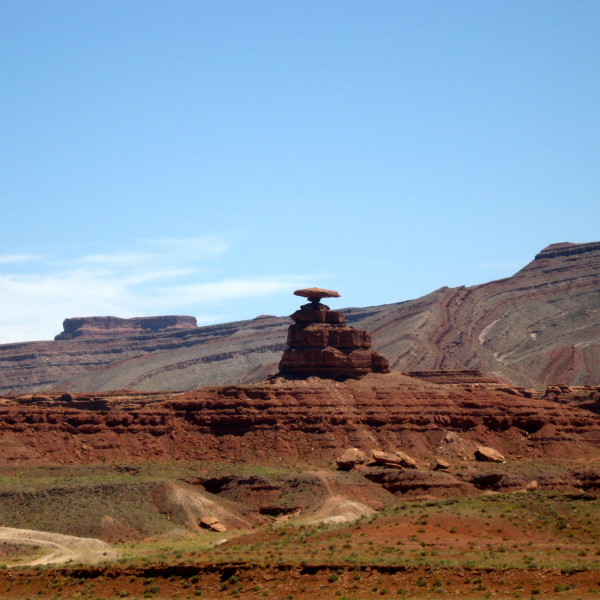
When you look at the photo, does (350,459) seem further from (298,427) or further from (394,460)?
(298,427)

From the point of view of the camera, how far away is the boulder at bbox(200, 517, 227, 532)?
70.7 meters

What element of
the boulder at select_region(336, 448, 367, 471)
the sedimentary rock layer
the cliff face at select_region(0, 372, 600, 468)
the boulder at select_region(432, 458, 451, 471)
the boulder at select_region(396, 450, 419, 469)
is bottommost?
the boulder at select_region(432, 458, 451, 471)

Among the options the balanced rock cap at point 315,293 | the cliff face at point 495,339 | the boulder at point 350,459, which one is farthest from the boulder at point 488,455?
the cliff face at point 495,339

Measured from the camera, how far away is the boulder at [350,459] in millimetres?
79000

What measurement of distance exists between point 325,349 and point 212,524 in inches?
1038

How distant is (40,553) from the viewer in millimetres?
62562

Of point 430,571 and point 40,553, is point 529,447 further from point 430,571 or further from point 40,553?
point 430,571

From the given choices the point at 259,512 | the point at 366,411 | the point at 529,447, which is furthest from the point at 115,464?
the point at 529,447

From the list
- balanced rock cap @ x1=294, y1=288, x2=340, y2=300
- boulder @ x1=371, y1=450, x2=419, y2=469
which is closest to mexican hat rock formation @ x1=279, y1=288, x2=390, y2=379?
balanced rock cap @ x1=294, y1=288, x2=340, y2=300

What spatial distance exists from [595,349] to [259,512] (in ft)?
334

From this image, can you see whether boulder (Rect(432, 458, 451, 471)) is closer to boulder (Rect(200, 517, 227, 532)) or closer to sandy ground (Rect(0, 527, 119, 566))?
boulder (Rect(200, 517, 227, 532))

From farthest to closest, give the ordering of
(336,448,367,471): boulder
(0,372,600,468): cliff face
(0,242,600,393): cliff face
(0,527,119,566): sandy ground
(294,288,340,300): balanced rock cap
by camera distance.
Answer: (0,242,600,393): cliff face
(294,288,340,300): balanced rock cap
(0,372,600,468): cliff face
(336,448,367,471): boulder
(0,527,119,566): sandy ground

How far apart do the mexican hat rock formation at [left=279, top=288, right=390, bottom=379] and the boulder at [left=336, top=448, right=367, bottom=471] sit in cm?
1194

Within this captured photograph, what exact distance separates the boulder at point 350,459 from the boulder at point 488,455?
8113mm
